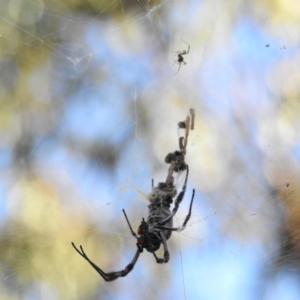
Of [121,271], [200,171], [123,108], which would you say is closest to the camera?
[121,271]

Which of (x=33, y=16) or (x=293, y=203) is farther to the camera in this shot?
(x=33, y=16)

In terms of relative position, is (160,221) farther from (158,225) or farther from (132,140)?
(132,140)

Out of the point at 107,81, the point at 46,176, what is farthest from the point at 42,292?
the point at 107,81

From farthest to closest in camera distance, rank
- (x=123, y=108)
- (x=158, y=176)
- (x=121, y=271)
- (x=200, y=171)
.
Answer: (x=123, y=108) < (x=200, y=171) < (x=158, y=176) < (x=121, y=271)

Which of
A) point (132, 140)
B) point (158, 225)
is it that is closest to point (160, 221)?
point (158, 225)

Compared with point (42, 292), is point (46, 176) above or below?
above

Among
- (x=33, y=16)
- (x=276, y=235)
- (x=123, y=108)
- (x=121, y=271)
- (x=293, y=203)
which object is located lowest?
(x=121, y=271)

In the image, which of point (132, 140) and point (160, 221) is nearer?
point (160, 221)

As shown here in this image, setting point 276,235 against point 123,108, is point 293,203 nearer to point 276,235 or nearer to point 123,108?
point 276,235
